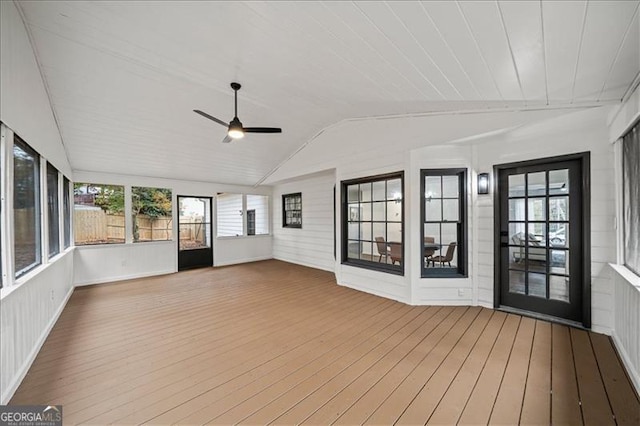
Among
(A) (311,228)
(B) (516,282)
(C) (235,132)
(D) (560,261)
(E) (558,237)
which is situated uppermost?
(C) (235,132)

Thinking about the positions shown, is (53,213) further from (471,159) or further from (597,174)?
(597,174)

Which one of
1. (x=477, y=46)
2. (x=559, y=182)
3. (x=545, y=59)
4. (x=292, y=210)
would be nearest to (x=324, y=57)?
(x=477, y=46)

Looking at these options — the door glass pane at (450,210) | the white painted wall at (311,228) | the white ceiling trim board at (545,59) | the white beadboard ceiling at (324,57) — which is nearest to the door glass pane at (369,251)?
the door glass pane at (450,210)

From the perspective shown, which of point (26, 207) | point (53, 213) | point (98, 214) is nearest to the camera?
point (26, 207)

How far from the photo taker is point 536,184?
11.1 ft

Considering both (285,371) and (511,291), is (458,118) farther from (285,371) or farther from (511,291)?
(285,371)

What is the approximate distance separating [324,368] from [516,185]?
3.38 meters

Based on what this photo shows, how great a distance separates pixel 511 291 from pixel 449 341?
Answer: 151cm

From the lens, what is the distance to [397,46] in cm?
188

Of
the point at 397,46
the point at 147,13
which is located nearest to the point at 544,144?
the point at 397,46

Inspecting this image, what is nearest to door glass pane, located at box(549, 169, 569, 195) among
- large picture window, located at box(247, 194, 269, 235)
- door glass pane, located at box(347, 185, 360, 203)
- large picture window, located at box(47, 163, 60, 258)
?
door glass pane, located at box(347, 185, 360, 203)

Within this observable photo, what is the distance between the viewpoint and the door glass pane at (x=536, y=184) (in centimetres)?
333

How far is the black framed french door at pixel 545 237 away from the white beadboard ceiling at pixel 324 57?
3.25 ft

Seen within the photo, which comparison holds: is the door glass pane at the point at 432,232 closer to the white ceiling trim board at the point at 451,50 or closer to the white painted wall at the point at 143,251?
the white ceiling trim board at the point at 451,50
